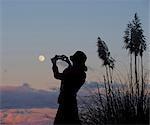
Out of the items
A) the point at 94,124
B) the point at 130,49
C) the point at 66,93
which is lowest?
the point at 94,124

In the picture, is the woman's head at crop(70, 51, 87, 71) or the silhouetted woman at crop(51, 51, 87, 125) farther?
the woman's head at crop(70, 51, 87, 71)

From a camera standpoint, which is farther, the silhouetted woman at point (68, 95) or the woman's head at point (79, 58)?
the woman's head at point (79, 58)

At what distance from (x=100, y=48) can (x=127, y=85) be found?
2.61 ft

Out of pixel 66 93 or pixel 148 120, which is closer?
pixel 66 93

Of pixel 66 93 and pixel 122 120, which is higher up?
pixel 66 93

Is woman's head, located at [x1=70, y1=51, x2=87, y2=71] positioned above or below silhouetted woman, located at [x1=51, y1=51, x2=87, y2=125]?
above

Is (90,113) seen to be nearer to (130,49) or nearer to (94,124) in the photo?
(94,124)

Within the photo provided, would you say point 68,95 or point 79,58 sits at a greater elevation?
point 79,58

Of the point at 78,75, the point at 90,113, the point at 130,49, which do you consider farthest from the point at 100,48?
the point at 78,75

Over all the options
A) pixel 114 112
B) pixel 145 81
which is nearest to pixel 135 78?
pixel 145 81

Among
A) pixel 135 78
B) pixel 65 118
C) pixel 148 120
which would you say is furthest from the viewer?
pixel 135 78

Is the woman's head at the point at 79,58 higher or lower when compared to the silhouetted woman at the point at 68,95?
higher

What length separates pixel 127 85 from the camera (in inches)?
293

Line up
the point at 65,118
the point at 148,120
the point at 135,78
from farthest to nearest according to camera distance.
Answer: the point at 135,78, the point at 148,120, the point at 65,118
